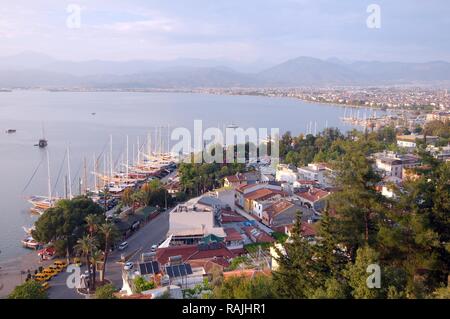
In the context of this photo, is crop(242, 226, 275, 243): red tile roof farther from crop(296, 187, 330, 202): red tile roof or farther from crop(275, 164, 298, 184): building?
crop(275, 164, 298, 184): building

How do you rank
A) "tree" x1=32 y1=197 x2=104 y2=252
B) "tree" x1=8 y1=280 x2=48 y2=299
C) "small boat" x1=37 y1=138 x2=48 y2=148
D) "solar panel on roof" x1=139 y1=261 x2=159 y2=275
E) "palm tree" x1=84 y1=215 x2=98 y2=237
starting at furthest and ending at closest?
"small boat" x1=37 y1=138 x2=48 y2=148
"tree" x1=32 y1=197 x2=104 y2=252
"palm tree" x1=84 y1=215 x2=98 y2=237
"solar panel on roof" x1=139 y1=261 x2=159 y2=275
"tree" x1=8 y1=280 x2=48 y2=299

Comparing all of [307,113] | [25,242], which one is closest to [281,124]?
[307,113]

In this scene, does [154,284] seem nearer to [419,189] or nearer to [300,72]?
[419,189]

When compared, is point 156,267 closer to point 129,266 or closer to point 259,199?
point 129,266

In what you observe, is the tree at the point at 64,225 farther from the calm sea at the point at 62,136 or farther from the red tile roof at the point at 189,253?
the red tile roof at the point at 189,253

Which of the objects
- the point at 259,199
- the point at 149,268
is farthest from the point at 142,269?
the point at 259,199

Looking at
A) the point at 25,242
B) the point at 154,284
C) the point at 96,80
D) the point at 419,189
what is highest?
the point at 96,80

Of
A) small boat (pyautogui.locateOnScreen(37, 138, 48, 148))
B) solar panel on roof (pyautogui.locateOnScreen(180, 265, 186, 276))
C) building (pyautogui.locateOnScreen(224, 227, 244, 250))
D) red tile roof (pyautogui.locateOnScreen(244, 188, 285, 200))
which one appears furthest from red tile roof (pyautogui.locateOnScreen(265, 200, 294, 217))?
small boat (pyautogui.locateOnScreen(37, 138, 48, 148))
